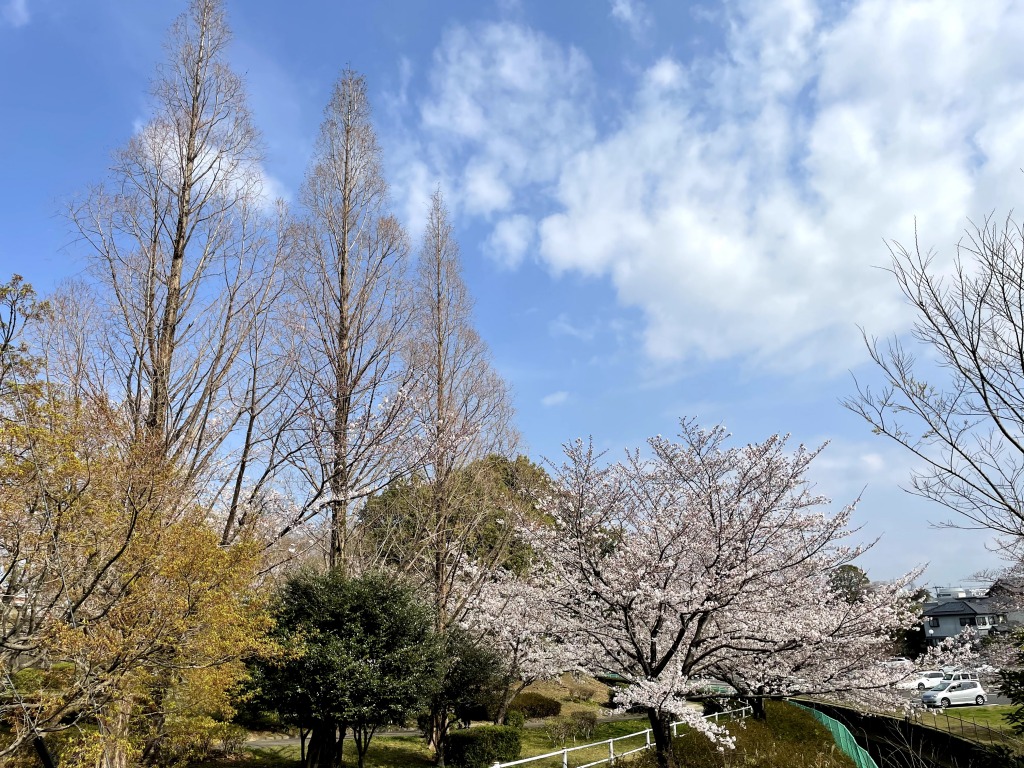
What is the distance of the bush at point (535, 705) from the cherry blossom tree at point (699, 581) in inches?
480

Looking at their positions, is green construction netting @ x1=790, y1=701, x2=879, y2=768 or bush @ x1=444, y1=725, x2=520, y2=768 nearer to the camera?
green construction netting @ x1=790, y1=701, x2=879, y2=768

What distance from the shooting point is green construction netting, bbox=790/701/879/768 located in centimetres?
972

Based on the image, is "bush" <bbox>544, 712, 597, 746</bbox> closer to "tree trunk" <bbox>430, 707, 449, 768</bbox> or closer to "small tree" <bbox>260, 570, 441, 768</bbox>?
"tree trunk" <bbox>430, 707, 449, 768</bbox>

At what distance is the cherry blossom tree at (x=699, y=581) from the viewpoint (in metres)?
8.57

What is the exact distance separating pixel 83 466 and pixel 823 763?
1242 cm

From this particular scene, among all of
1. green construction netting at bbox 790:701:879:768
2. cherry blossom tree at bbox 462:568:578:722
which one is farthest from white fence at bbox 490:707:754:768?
green construction netting at bbox 790:701:879:768

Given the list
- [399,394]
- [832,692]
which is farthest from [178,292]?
[832,692]

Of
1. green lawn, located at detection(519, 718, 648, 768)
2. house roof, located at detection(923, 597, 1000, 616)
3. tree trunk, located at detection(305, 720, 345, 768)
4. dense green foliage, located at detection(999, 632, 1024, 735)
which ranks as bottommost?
green lawn, located at detection(519, 718, 648, 768)

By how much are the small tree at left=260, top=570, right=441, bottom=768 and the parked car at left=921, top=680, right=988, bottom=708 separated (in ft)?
69.4

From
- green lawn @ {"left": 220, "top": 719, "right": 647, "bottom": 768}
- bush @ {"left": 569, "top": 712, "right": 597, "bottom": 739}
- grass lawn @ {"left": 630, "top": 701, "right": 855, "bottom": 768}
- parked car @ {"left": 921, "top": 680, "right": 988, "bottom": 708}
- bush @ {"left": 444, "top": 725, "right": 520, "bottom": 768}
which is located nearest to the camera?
grass lawn @ {"left": 630, "top": 701, "right": 855, "bottom": 768}

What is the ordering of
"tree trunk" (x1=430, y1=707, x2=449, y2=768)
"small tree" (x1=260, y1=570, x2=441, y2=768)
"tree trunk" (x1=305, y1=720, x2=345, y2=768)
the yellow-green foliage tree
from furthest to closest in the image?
"tree trunk" (x1=430, y1=707, x2=449, y2=768), "tree trunk" (x1=305, y1=720, x2=345, y2=768), "small tree" (x1=260, y1=570, x2=441, y2=768), the yellow-green foliage tree

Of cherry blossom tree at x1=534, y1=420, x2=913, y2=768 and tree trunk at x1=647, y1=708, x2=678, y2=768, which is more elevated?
cherry blossom tree at x1=534, y1=420, x2=913, y2=768

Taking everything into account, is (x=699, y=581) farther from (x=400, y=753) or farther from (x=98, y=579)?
(x=400, y=753)

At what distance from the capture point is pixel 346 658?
10383 millimetres
